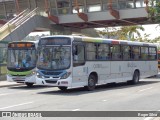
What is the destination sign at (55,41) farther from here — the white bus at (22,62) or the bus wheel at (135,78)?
the bus wheel at (135,78)

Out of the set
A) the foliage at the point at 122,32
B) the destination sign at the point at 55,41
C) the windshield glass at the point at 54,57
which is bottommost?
the foliage at the point at 122,32

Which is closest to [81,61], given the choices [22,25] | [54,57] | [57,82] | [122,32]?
[54,57]

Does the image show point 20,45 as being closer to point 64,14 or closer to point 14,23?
point 14,23

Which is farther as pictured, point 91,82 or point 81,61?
point 91,82

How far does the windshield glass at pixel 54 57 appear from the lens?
1847 cm

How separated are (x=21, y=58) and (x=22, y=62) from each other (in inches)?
10.3

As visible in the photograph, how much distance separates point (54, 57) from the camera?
18.7m

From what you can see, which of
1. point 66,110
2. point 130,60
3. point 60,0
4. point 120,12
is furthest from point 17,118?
point 60,0

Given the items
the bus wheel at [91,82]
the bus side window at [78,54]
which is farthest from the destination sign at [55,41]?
the bus wheel at [91,82]

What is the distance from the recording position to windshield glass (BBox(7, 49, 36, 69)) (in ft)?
74.7

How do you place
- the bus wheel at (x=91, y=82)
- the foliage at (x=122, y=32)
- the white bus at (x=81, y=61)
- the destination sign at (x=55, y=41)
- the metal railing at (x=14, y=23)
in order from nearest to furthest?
the white bus at (x=81, y=61), the destination sign at (x=55, y=41), the bus wheel at (x=91, y=82), the metal railing at (x=14, y=23), the foliage at (x=122, y=32)

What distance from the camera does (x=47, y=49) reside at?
19.0m

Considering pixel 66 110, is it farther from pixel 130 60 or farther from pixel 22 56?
pixel 130 60

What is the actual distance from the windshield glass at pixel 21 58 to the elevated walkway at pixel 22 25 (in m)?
11.1
